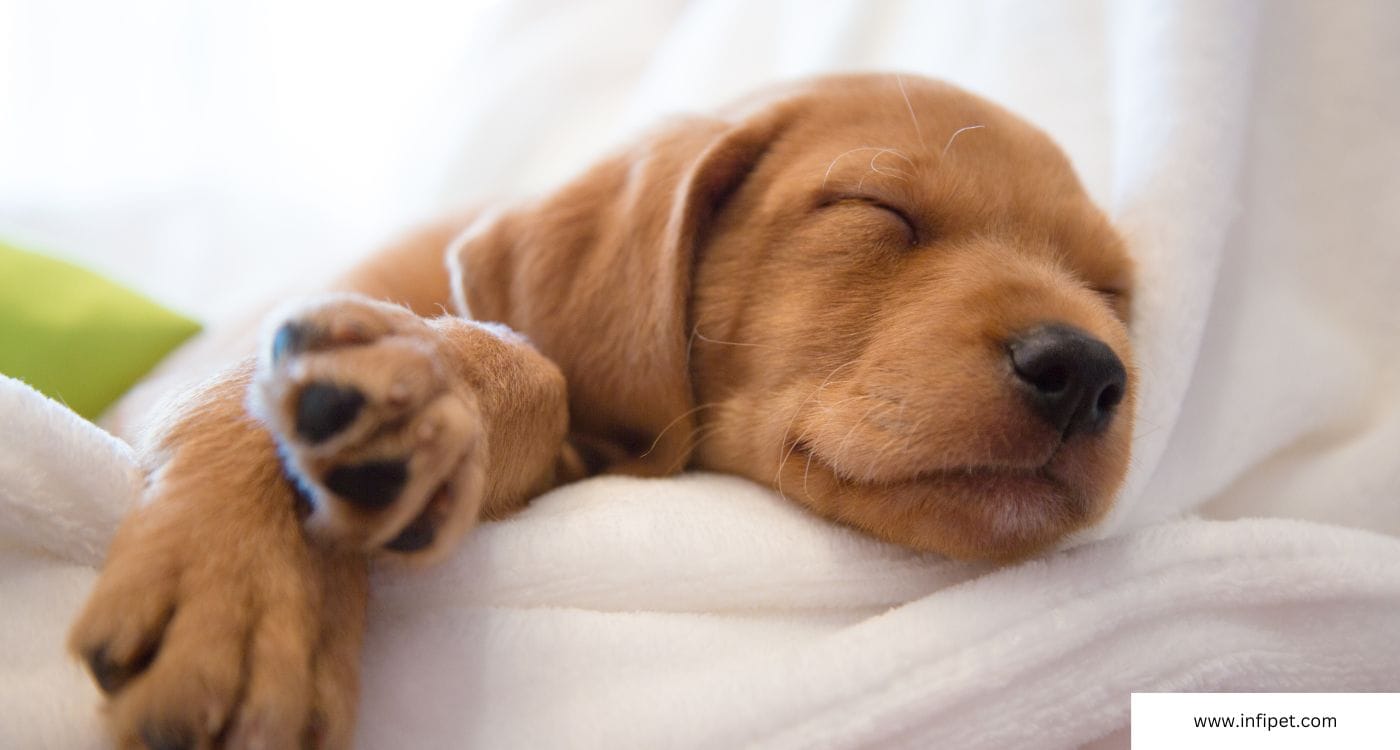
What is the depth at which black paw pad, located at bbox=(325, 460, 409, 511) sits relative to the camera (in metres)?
0.88

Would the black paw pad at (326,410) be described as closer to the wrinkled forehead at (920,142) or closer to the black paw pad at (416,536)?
the black paw pad at (416,536)

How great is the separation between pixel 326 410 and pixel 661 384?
73 cm

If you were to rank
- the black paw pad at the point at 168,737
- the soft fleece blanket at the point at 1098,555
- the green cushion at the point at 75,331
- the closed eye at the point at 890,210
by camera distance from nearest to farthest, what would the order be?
the black paw pad at the point at 168,737 < the soft fleece blanket at the point at 1098,555 < the closed eye at the point at 890,210 < the green cushion at the point at 75,331

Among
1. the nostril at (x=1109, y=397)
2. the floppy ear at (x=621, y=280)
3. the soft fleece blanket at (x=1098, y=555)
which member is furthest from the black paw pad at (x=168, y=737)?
the nostril at (x=1109, y=397)

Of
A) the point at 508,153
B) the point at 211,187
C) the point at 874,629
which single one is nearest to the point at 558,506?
the point at 874,629

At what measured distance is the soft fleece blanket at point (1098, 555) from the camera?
3.41 ft

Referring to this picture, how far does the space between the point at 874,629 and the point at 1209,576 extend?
1.54 ft

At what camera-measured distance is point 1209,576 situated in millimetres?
1245

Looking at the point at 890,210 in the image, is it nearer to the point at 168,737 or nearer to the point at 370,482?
the point at 370,482

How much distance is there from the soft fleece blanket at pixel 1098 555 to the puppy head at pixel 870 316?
0.09 metres

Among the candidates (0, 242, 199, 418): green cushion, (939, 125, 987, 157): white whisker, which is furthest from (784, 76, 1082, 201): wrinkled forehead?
(0, 242, 199, 418): green cushion

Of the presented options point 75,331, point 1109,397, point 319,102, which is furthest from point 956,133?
point 319,102

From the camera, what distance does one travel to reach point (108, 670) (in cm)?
83

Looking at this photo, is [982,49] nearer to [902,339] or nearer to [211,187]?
[902,339]
